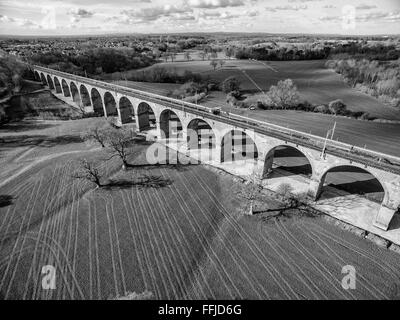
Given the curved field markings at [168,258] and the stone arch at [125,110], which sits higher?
the stone arch at [125,110]

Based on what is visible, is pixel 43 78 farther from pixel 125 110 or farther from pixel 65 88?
pixel 125 110

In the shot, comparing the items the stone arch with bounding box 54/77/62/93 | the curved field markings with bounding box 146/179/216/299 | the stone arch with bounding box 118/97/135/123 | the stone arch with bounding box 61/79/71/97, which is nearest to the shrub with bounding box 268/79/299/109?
the stone arch with bounding box 118/97/135/123

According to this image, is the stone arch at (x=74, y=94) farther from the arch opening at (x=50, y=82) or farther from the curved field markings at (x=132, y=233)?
the curved field markings at (x=132, y=233)

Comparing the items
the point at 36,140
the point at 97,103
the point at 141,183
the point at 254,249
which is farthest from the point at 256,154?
the point at 97,103

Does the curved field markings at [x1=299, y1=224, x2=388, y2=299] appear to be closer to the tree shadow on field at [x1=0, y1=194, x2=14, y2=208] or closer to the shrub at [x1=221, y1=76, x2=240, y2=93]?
the tree shadow on field at [x1=0, y1=194, x2=14, y2=208]

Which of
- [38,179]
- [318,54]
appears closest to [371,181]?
[38,179]

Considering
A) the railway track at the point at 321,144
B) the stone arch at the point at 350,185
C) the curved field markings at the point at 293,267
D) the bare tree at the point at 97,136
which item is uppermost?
the railway track at the point at 321,144

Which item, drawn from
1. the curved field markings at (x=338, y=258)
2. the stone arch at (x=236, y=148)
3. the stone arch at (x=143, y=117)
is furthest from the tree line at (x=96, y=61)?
the curved field markings at (x=338, y=258)

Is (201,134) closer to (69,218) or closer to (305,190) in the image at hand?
(305,190)
